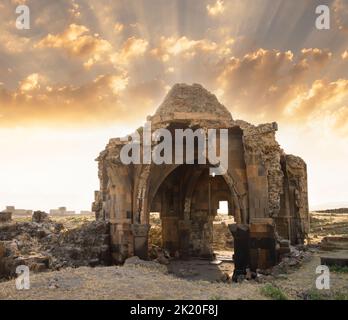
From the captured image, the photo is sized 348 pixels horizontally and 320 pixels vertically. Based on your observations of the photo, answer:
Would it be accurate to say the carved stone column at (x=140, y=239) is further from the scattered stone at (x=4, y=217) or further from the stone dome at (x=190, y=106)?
the scattered stone at (x=4, y=217)

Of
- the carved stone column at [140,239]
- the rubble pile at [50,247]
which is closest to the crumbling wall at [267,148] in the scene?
the carved stone column at [140,239]

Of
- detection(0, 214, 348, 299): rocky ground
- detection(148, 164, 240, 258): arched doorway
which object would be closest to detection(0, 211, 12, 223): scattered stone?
detection(148, 164, 240, 258): arched doorway

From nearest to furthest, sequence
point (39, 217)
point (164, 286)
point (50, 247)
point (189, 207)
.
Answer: point (164, 286) < point (50, 247) < point (39, 217) < point (189, 207)

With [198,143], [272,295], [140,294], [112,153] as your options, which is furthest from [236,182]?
[140,294]

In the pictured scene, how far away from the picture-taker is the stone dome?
1356cm

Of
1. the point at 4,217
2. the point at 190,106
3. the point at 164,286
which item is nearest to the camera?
the point at 164,286

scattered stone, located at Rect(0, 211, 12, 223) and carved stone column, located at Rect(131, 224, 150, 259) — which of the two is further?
scattered stone, located at Rect(0, 211, 12, 223)

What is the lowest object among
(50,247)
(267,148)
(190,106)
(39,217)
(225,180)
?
(50,247)

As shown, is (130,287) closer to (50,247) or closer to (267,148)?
(267,148)

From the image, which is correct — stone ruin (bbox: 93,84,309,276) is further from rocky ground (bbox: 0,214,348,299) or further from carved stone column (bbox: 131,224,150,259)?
rocky ground (bbox: 0,214,348,299)

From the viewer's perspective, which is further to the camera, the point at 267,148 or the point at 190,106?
the point at 190,106

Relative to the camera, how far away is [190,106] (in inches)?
543

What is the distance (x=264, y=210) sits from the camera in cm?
1269

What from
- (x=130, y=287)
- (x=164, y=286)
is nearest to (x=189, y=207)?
(x=164, y=286)
